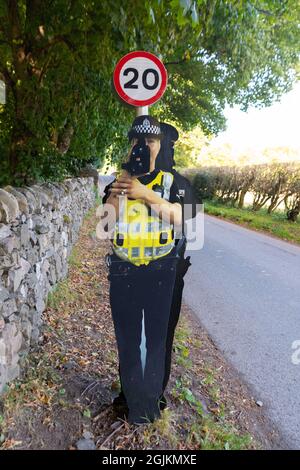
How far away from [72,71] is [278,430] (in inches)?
163

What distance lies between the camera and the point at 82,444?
2328 millimetres

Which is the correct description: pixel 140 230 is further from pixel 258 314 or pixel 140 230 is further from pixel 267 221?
pixel 267 221

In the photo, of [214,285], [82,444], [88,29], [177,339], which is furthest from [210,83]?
[82,444]

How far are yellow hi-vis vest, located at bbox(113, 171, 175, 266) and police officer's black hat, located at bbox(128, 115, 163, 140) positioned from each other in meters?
0.25

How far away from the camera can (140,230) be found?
236 centimetres

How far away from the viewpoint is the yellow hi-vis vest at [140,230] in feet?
7.61

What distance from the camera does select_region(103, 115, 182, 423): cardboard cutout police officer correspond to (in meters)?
2.29

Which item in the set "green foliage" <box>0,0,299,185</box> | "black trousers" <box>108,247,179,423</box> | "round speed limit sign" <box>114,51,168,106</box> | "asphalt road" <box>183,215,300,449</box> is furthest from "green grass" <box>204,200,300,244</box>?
"round speed limit sign" <box>114,51,168,106</box>

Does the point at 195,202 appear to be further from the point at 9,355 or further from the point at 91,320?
the point at 91,320

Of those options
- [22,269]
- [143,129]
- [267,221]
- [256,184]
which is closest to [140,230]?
[143,129]

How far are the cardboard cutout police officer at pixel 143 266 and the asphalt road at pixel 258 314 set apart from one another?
4.02 ft

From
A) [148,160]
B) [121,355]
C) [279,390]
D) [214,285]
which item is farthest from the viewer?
[214,285]

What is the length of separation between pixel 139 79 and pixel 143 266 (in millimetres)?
1237

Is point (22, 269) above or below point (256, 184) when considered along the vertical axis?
above
